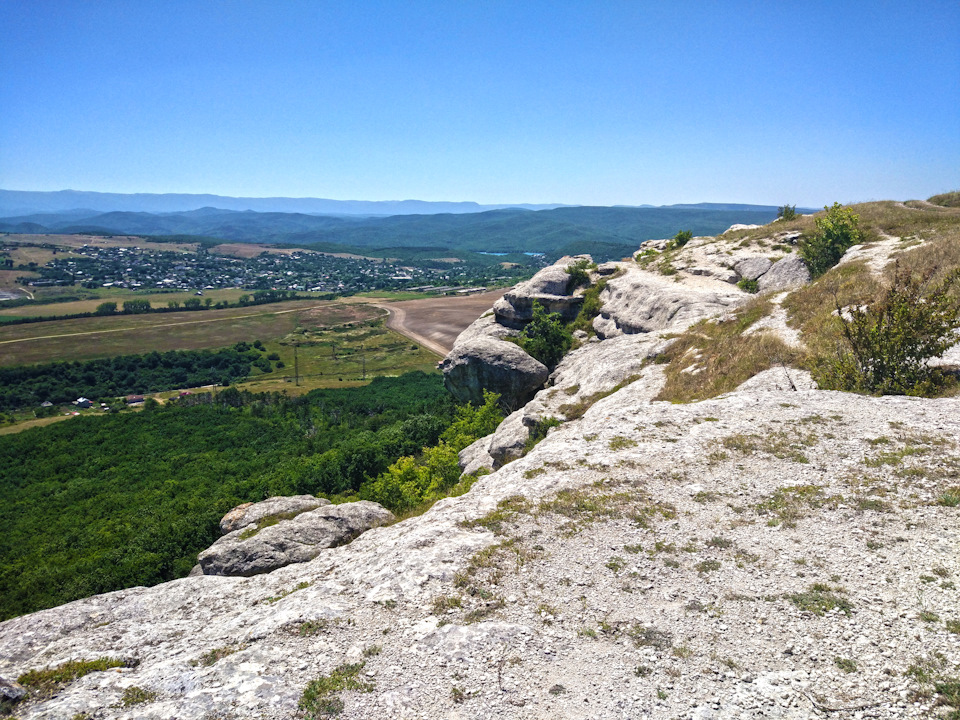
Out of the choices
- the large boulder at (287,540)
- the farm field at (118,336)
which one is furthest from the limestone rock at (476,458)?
the farm field at (118,336)

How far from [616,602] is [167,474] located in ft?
215

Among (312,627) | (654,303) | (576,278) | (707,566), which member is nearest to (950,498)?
(707,566)

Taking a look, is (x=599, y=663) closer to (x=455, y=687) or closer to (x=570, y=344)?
(x=455, y=687)

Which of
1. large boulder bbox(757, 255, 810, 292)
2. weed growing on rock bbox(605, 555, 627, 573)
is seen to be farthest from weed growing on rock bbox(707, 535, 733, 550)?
large boulder bbox(757, 255, 810, 292)

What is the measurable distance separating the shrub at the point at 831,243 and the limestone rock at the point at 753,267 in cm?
338

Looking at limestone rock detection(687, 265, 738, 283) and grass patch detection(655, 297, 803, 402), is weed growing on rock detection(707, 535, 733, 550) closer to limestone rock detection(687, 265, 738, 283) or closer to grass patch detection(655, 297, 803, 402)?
grass patch detection(655, 297, 803, 402)

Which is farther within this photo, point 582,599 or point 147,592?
point 147,592

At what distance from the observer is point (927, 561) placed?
1117 cm

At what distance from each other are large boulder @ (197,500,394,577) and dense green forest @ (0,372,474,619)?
7.29 m

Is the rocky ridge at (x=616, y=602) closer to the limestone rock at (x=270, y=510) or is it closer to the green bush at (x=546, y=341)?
the limestone rock at (x=270, y=510)

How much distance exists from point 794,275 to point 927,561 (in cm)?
3568

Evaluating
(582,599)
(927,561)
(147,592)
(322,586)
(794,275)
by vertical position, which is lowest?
(147,592)

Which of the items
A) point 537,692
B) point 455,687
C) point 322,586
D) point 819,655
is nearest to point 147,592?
point 322,586

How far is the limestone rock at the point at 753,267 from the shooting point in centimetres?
4481
